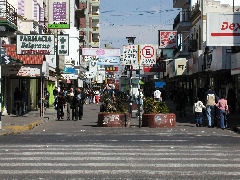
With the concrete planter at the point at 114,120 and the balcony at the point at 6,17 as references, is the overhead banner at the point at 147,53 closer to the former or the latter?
the concrete planter at the point at 114,120

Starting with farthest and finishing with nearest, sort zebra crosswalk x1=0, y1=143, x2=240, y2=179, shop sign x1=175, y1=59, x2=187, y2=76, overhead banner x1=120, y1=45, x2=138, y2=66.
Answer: shop sign x1=175, y1=59, x2=187, y2=76 < overhead banner x1=120, y1=45, x2=138, y2=66 < zebra crosswalk x1=0, y1=143, x2=240, y2=179

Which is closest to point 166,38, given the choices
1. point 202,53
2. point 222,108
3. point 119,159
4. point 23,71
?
point 202,53

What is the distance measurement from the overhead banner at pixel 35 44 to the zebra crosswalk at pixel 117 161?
1686 centimetres

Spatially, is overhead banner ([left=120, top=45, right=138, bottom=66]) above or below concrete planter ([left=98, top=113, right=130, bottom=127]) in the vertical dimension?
above

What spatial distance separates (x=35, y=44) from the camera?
106 feet

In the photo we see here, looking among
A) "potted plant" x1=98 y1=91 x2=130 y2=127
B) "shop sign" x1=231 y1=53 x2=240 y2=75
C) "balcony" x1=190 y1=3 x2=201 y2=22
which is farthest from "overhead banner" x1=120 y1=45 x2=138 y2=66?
"balcony" x1=190 y1=3 x2=201 y2=22

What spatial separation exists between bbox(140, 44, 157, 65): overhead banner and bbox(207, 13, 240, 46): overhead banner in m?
4.13

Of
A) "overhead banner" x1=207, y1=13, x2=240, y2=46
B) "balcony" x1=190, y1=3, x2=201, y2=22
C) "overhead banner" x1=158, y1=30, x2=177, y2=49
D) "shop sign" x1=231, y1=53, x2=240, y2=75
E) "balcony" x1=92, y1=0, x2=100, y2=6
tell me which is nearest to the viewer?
"overhead banner" x1=207, y1=13, x2=240, y2=46

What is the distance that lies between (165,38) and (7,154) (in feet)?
120

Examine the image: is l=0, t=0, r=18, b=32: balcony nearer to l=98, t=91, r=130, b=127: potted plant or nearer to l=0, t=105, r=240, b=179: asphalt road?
l=98, t=91, r=130, b=127: potted plant

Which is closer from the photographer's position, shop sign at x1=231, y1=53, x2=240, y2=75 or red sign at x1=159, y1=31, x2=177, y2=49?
shop sign at x1=231, y1=53, x2=240, y2=75

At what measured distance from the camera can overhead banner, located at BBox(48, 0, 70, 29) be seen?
43844mm

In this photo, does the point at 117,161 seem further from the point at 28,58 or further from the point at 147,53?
the point at 28,58

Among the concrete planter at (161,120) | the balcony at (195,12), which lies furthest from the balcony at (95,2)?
the concrete planter at (161,120)
